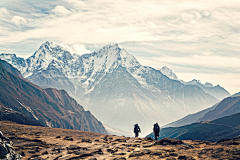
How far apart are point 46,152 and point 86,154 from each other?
691cm

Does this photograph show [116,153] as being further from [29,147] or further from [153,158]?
[29,147]

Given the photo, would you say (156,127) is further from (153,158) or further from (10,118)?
(10,118)

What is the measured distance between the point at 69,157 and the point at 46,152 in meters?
5.56

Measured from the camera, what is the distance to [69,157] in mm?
33969

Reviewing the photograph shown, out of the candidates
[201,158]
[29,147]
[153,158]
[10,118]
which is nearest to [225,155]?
[201,158]

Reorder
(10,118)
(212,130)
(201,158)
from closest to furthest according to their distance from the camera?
(201,158) < (10,118) < (212,130)

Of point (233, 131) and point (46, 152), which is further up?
point (46, 152)

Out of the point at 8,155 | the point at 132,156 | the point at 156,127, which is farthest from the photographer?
the point at 156,127

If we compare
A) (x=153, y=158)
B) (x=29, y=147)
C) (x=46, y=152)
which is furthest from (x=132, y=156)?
(x=29, y=147)

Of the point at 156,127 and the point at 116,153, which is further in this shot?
the point at 156,127

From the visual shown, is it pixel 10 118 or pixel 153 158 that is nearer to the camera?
pixel 153 158

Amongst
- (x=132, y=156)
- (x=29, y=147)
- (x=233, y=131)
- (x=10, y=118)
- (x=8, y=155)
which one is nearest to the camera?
(x=8, y=155)

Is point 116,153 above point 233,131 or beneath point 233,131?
above

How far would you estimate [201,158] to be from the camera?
93.8 ft
